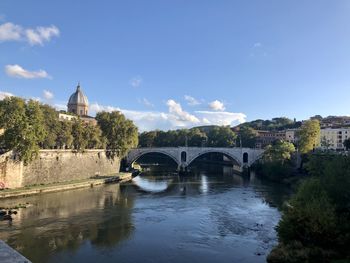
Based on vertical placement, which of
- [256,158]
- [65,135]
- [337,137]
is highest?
[337,137]

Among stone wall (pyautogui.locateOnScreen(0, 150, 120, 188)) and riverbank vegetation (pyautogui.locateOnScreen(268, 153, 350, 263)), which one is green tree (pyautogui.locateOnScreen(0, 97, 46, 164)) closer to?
stone wall (pyautogui.locateOnScreen(0, 150, 120, 188))

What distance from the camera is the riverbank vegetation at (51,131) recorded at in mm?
34781

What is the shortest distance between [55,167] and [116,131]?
615 inches

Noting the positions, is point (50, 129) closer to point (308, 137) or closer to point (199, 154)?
point (199, 154)

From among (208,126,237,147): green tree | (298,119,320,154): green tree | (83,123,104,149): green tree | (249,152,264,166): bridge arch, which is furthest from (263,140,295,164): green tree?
(208,126,237,147): green tree

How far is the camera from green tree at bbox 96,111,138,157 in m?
57.0

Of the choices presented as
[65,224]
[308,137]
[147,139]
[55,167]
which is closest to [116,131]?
[55,167]

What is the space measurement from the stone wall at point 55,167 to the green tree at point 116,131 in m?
2.10

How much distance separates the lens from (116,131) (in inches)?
2251

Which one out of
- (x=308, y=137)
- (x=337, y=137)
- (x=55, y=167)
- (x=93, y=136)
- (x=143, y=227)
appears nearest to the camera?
(x=143, y=227)

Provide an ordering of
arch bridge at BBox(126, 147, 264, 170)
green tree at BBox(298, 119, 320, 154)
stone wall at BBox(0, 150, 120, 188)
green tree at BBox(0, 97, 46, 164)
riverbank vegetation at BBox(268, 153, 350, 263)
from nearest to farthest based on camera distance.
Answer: riverbank vegetation at BBox(268, 153, 350, 263) < green tree at BBox(0, 97, 46, 164) < stone wall at BBox(0, 150, 120, 188) < green tree at BBox(298, 119, 320, 154) < arch bridge at BBox(126, 147, 264, 170)

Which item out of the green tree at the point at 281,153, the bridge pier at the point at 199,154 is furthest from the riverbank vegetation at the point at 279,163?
the bridge pier at the point at 199,154

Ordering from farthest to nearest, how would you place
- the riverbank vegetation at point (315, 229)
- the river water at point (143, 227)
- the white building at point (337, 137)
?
the white building at point (337, 137)
the river water at point (143, 227)
the riverbank vegetation at point (315, 229)

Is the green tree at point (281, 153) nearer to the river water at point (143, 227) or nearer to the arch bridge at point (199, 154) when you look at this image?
the arch bridge at point (199, 154)
